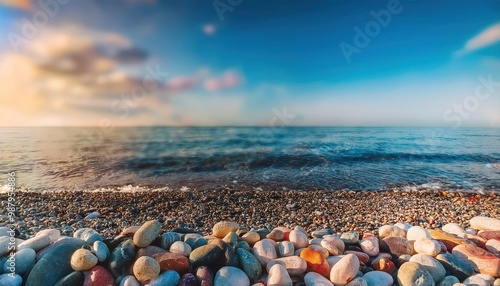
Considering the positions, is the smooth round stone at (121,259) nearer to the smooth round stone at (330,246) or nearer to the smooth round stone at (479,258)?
the smooth round stone at (330,246)

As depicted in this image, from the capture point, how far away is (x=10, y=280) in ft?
5.75

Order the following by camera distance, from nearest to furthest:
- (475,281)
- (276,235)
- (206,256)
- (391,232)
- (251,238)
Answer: (475,281) < (206,256) < (251,238) < (276,235) < (391,232)

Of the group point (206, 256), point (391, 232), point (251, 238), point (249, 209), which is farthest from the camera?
point (249, 209)

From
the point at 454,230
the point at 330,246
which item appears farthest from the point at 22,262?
the point at 454,230

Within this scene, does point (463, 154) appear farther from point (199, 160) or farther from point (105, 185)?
point (105, 185)

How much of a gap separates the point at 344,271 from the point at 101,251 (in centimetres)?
182

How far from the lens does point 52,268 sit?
1.82 metres

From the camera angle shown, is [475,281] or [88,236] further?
[88,236]

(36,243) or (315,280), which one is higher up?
(36,243)

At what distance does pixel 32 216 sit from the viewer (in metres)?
5.15

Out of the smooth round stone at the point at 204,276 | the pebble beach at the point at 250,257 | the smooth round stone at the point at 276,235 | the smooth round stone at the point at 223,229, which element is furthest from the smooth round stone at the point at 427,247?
the smooth round stone at the point at 204,276

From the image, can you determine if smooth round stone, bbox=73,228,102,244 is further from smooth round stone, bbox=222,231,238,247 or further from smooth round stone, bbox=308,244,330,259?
smooth round stone, bbox=308,244,330,259

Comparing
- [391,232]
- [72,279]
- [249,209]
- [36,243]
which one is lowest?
[249,209]

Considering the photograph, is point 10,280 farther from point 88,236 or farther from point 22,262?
point 88,236
